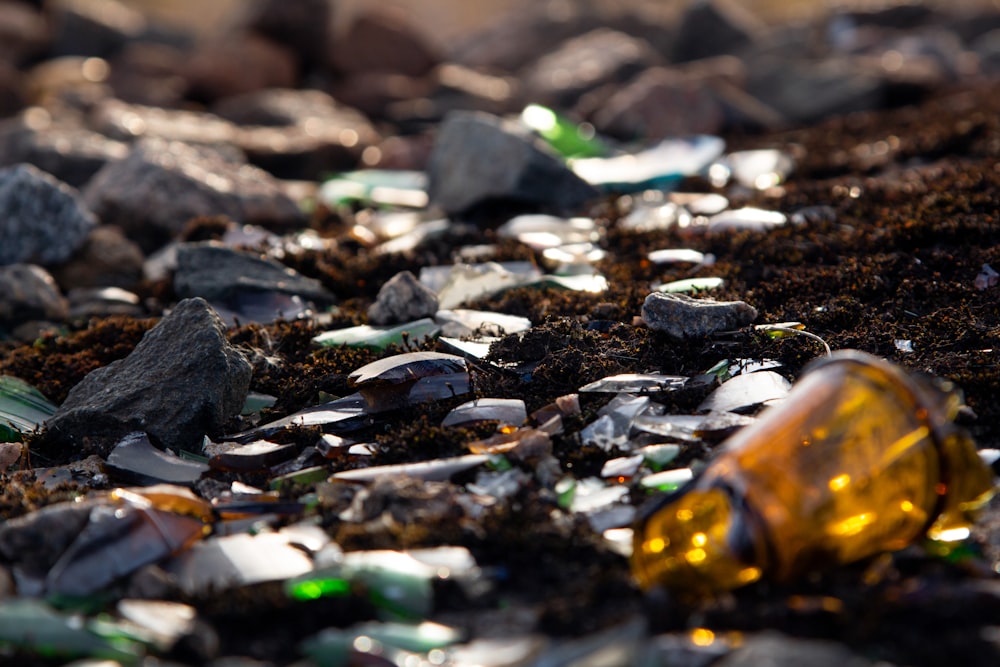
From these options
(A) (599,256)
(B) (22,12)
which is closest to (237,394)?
(A) (599,256)

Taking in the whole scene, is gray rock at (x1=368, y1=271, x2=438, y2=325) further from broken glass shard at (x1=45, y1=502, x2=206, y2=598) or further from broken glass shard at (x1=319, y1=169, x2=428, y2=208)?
broken glass shard at (x1=319, y1=169, x2=428, y2=208)

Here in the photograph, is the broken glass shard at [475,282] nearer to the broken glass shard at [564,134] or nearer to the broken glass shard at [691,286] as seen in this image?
the broken glass shard at [691,286]

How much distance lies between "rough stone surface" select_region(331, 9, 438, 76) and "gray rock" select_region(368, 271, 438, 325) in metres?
10.7

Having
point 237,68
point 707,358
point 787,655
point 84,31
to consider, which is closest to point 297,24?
point 237,68

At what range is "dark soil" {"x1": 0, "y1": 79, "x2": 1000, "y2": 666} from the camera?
6.56 ft

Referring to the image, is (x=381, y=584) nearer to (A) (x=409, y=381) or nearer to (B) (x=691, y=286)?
(A) (x=409, y=381)

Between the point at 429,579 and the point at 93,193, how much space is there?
5279mm

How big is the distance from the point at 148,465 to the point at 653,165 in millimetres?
5325

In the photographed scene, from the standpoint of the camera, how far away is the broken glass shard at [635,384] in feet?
10.3

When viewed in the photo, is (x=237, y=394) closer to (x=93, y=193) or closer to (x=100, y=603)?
(x=100, y=603)

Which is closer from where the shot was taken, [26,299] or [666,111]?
[26,299]

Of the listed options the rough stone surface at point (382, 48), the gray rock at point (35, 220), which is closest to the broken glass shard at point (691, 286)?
the gray rock at point (35, 220)

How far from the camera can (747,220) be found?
5344 millimetres

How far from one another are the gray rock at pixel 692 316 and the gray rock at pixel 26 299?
124 inches
